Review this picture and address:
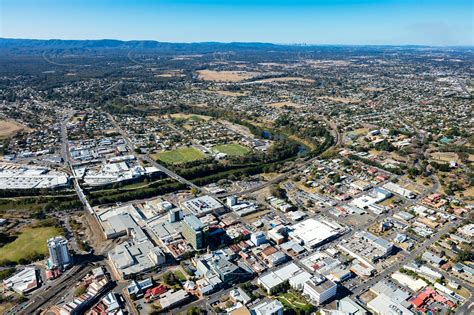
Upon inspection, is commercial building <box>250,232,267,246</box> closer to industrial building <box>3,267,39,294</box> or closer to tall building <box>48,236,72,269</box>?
tall building <box>48,236,72,269</box>

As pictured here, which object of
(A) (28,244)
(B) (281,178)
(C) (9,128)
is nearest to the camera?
(A) (28,244)

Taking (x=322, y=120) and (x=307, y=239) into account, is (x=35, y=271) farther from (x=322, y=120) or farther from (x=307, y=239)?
(x=322, y=120)

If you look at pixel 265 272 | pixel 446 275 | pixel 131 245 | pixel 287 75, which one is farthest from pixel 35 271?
pixel 287 75

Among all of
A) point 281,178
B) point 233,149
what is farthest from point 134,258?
point 233,149

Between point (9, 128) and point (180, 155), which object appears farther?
point (9, 128)

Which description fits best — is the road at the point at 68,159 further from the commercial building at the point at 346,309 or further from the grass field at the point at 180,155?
the commercial building at the point at 346,309

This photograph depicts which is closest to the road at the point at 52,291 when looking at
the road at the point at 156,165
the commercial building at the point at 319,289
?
the commercial building at the point at 319,289

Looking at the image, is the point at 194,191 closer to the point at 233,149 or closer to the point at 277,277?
the point at 233,149

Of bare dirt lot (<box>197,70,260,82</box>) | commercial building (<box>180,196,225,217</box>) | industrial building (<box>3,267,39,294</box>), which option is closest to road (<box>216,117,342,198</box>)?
commercial building (<box>180,196,225,217</box>)
